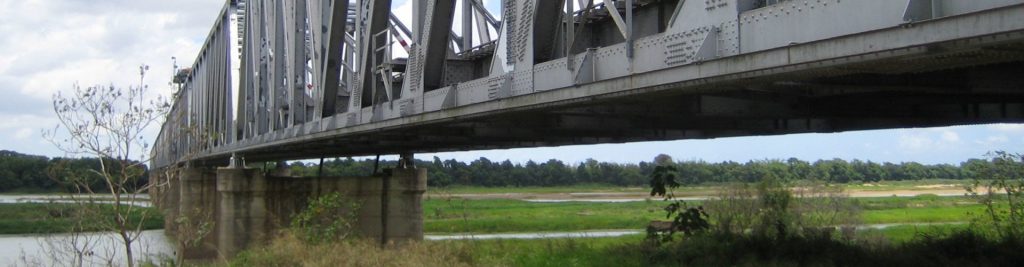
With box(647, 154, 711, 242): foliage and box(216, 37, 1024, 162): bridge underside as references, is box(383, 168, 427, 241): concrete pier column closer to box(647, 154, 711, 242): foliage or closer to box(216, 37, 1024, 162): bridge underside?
box(216, 37, 1024, 162): bridge underside

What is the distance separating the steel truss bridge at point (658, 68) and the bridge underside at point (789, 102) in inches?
1.2

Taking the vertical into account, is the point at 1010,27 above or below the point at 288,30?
below

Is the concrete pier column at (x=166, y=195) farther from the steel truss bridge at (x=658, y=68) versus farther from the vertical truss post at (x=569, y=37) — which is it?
the vertical truss post at (x=569, y=37)

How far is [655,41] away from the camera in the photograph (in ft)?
30.9

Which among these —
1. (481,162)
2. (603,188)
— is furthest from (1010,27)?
(603,188)

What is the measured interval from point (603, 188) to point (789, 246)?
105 meters

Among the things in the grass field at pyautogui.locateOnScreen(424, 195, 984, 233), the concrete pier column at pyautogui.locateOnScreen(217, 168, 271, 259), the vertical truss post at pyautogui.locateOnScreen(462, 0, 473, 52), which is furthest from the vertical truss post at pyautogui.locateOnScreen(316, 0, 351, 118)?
the grass field at pyautogui.locateOnScreen(424, 195, 984, 233)

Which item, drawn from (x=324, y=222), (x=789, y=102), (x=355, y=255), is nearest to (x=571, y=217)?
(x=324, y=222)

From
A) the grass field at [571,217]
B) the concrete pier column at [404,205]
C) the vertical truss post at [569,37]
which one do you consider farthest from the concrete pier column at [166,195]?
the vertical truss post at [569,37]

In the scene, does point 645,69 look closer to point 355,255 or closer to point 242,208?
point 355,255

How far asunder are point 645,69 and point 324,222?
18.9 m

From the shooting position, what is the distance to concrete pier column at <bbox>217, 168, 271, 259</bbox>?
108 feet

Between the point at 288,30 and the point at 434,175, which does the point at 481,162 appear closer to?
the point at 434,175

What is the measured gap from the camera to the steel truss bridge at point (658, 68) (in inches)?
274
